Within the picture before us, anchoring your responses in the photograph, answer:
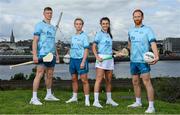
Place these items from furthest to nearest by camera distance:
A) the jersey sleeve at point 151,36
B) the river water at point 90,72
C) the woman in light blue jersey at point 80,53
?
1. the river water at point 90,72
2. the woman in light blue jersey at point 80,53
3. the jersey sleeve at point 151,36

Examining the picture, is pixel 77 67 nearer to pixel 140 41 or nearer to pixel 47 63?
pixel 47 63

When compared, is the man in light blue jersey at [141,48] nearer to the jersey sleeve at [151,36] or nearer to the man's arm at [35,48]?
the jersey sleeve at [151,36]

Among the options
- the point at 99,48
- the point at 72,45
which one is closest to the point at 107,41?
the point at 99,48

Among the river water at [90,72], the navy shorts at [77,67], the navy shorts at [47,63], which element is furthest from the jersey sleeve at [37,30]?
the river water at [90,72]

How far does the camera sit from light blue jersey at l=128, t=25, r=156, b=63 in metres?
9.20

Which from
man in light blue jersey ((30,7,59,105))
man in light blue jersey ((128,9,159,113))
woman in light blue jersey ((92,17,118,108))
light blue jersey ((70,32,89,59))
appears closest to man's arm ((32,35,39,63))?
man in light blue jersey ((30,7,59,105))

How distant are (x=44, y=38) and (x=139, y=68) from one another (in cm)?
230

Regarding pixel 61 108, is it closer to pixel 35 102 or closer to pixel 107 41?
pixel 35 102

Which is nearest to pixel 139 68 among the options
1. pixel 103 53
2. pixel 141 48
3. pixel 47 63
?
pixel 141 48

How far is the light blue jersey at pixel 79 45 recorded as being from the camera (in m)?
10.2

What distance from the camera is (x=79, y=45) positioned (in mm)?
10203

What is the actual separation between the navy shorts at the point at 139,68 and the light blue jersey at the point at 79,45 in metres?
1.26

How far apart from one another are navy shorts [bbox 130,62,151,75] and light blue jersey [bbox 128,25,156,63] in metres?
0.09

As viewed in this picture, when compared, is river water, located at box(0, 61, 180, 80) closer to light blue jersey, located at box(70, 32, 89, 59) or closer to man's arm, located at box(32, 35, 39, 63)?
light blue jersey, located at box(70, 32, 89, 59)
